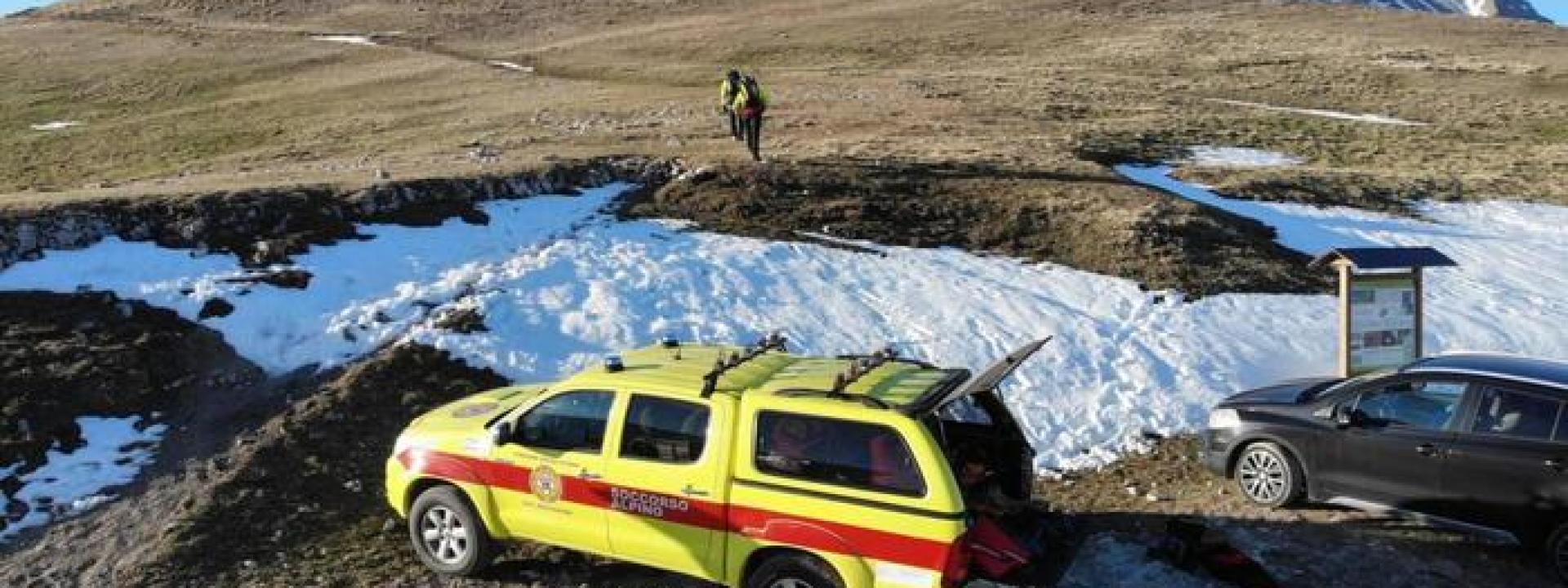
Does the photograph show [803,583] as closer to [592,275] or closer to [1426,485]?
[1426,485]

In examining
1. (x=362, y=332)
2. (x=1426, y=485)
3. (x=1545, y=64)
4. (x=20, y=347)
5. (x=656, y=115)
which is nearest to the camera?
(x=1426, y=485)

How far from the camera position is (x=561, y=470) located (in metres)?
8.41

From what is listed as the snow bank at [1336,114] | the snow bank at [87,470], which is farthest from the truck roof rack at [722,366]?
the snow bank at [1336,114]

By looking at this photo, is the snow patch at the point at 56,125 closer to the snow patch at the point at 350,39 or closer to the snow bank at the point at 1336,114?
the snow patch at the point at 350,39

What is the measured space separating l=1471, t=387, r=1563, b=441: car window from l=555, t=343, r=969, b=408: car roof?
15.4 feet

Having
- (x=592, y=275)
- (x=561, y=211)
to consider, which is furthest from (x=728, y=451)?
(x=561, y=211)

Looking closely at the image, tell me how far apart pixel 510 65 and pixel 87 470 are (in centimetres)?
4268

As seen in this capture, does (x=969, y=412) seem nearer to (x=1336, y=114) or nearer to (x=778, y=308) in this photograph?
(x=778, y=308)

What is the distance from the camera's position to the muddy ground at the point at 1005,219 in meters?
18.3

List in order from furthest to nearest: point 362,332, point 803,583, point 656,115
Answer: point 656,115
point 362,332
point 803,583

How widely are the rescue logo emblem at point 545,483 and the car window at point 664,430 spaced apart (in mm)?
593

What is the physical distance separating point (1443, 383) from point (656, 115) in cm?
2549

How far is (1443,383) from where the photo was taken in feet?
33.4

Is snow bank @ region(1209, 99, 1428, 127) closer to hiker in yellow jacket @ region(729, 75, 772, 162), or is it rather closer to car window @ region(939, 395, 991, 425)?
hiker in yellow jacket @ region(729, 75, 772, 162)
